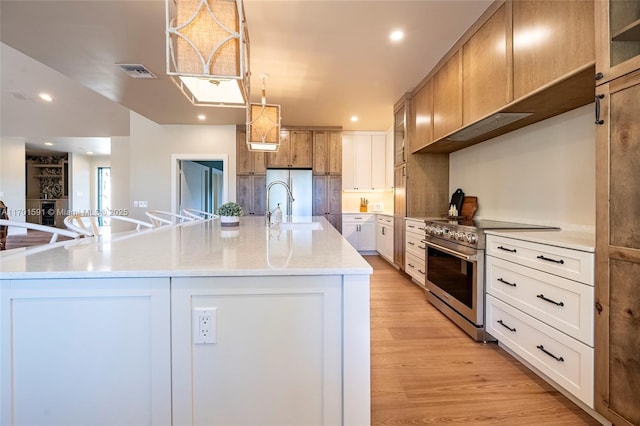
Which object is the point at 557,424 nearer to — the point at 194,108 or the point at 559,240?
the point at 559,240

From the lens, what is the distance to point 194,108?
466 cm

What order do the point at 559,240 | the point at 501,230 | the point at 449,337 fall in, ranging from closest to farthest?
the point at 559,240
the point at 501,230
the point at 449,337

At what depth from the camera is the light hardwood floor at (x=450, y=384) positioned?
1.51m

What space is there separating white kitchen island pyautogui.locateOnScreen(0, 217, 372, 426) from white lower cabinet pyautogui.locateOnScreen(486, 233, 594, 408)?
1244 millimetres

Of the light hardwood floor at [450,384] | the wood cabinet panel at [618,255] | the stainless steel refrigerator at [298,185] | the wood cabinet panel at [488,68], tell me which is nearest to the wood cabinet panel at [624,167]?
the wood cabinet panel at [618,255]

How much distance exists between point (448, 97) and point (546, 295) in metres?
2.11

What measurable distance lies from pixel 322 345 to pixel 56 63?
4092 mm

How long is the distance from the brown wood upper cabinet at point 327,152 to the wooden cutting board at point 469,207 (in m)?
2.70

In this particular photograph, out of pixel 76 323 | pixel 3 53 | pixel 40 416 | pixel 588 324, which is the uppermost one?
pixel 3 53

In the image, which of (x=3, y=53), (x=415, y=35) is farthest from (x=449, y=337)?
(x=3, y=53)

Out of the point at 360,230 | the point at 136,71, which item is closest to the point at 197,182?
the point at 136,71

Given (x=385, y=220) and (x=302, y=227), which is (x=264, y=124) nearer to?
(x=302, y=227)

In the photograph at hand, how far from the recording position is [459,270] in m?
2.50

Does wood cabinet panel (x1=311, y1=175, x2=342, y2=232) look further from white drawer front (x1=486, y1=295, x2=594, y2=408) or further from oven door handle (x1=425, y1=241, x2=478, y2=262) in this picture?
white drawer front (x1=486, y1=295, x2=594, y2=408)
